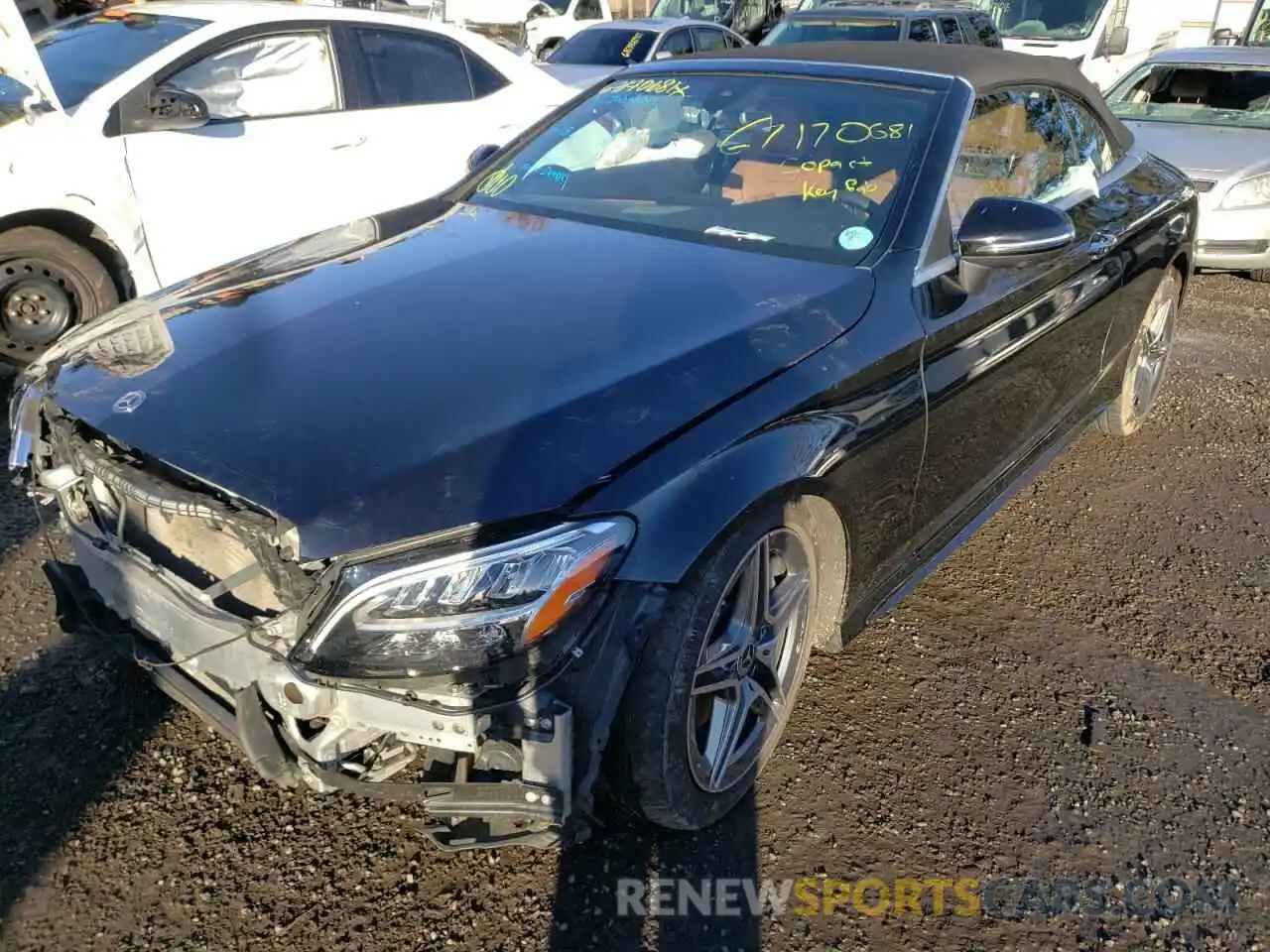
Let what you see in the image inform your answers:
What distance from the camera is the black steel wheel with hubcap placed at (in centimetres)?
426

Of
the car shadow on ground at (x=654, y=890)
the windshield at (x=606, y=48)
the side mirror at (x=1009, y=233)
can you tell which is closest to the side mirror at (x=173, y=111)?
the side mirror at (x=1009, y=233)

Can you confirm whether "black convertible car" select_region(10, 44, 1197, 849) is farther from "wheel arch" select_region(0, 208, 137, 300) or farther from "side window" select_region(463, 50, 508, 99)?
"side window" select_region(463, 50, 508, 99)

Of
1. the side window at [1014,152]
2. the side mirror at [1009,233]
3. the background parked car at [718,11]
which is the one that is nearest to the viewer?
the side mirror at [1009,233]

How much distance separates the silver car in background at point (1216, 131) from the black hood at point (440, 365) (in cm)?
551

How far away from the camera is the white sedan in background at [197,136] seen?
4316 millimetres

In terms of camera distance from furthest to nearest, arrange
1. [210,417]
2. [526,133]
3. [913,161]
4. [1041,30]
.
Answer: [1041,30] < [526,133] < [913,161] < [210,417]

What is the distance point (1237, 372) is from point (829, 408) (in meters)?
4.52

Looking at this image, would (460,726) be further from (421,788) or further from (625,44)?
(625,44)

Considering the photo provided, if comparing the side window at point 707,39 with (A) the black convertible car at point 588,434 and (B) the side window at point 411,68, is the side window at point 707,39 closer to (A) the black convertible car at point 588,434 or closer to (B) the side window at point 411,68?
(B) the side window at point 411,68

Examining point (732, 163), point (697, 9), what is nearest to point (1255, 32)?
point (697, 9)

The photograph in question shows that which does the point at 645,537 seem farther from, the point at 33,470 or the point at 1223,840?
→ the point at 1223,840

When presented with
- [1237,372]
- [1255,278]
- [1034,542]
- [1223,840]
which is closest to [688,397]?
[1223,840]

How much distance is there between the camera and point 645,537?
189cm

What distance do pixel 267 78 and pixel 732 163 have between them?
3.24 meters
